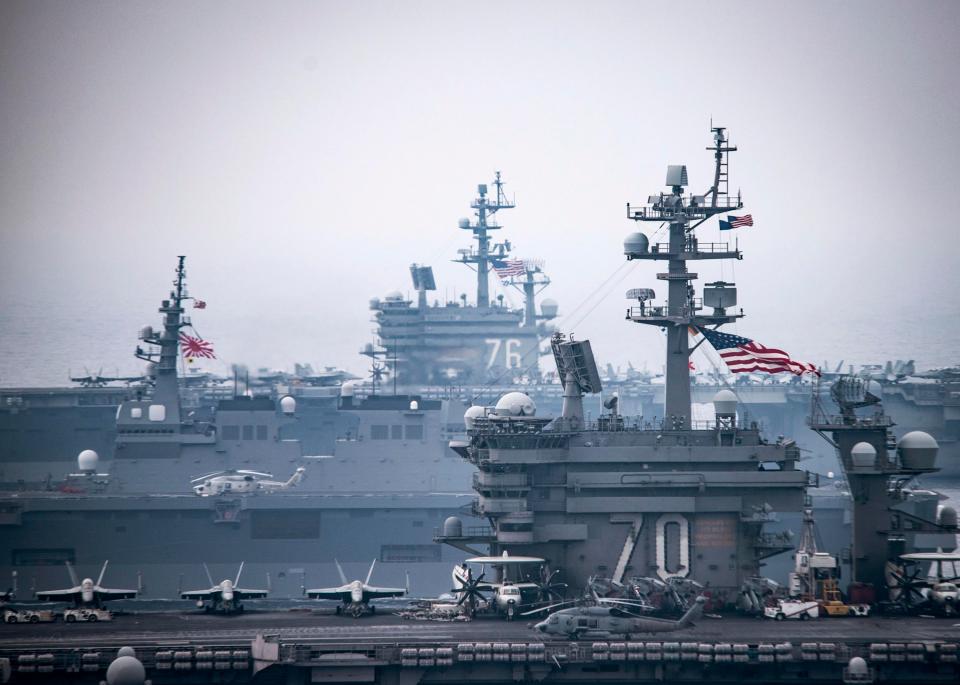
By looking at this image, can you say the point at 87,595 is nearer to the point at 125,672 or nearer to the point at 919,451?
the point at 125,672

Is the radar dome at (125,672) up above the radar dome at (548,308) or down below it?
below

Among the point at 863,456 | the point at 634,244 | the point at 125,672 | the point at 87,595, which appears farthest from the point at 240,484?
the point at 125,672

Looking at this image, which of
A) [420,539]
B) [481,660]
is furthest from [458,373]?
[481,660]

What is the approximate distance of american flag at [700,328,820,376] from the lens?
3388 centimetres

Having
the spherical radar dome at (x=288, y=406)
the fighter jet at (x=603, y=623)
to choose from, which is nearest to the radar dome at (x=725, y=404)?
the fighter jet at (x=603, y=623)

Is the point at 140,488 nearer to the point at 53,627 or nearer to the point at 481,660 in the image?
the point at 53,627

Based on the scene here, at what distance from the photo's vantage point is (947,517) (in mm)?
33250

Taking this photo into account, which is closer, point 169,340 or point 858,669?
point 858,669

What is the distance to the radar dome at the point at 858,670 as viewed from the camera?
26.2 metres

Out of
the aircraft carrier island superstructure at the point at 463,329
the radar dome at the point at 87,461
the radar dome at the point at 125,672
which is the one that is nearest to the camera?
the radar dome at the point at 125,672

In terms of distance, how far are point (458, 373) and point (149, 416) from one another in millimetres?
23766

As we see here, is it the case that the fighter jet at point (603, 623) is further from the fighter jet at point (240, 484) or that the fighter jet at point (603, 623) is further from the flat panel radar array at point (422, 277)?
the flat panel radar array at point (422, 277)

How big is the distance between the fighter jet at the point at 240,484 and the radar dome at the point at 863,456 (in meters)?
28.8

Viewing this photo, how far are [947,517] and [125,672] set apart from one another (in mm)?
18382
